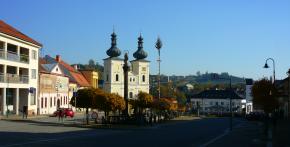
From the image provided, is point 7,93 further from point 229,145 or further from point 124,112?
point 229,145

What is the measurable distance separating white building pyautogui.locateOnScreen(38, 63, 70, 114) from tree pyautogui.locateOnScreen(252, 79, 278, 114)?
30.8 metres

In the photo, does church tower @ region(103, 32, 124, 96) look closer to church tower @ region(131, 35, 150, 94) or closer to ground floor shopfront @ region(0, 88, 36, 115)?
church tower @ region(131, 35, 150, 94)

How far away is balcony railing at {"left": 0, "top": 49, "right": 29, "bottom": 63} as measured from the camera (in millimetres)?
66000

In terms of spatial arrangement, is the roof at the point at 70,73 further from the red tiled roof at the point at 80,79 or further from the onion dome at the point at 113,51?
the onion dome at the point at 113,51

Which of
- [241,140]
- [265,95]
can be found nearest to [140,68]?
[265,95]

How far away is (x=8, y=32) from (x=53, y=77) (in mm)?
24390

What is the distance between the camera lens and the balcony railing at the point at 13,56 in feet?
217

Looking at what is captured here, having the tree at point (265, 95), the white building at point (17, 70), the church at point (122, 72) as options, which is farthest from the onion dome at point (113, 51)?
the tree at point (265, 95)

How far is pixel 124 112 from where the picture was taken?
62875 millimetres

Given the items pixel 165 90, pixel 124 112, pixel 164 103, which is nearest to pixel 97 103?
pixel 124 112

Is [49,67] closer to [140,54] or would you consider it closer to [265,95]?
[265,95]

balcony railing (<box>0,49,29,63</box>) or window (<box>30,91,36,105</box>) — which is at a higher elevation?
balcony railing (<box>0,49,29,63</box>)

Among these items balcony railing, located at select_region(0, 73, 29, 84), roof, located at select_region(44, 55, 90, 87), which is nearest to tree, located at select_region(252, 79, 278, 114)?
balcony railing, located at select_region(0, 73, 29, 84)

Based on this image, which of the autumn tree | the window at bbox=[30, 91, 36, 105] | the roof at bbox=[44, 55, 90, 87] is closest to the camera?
the autumn tree
